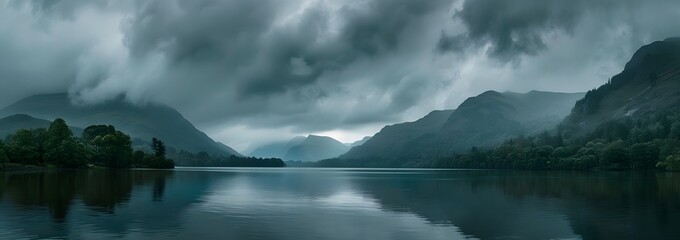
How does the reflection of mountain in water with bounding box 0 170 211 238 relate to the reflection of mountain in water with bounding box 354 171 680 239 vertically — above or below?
above

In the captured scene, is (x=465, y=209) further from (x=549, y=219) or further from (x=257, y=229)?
(x=257, y=229)

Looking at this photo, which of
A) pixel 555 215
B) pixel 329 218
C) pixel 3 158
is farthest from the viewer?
pixel 3 158

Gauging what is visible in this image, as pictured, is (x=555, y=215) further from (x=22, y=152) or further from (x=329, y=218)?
(x=22, y=152)

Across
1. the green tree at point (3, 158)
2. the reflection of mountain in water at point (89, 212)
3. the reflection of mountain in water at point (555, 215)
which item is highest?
the green tree at point (3, 158)

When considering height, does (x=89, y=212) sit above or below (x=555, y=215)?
above

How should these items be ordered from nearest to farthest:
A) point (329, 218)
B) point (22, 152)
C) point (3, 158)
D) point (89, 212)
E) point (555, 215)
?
point (89, 212) < point (329, 218) < point (555, 215) < point (3, 158) < point (22, 152)

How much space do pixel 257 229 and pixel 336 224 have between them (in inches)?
303

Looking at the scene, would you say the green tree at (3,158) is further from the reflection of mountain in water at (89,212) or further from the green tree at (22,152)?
the reflection of mountain in water at (89,212)

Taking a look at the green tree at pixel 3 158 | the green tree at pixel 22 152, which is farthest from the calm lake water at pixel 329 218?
the green tree at pixel 22 152

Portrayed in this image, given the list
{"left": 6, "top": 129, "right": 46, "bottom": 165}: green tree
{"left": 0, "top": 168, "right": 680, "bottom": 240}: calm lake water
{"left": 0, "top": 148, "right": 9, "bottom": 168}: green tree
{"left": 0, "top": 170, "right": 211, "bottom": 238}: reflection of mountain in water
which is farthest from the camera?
{"left": 6, "top": 129, "right": 46, "bottom": 165}: green tree

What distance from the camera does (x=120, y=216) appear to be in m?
50.4

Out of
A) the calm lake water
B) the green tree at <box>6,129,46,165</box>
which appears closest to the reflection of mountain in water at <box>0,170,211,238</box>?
the calm lake water

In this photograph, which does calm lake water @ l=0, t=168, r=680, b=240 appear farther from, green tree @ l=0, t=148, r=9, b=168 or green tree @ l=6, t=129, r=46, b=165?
green tree @ l=6, t=129, r=46, b=165

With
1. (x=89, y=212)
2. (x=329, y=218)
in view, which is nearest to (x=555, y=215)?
(x=329, y=218)
